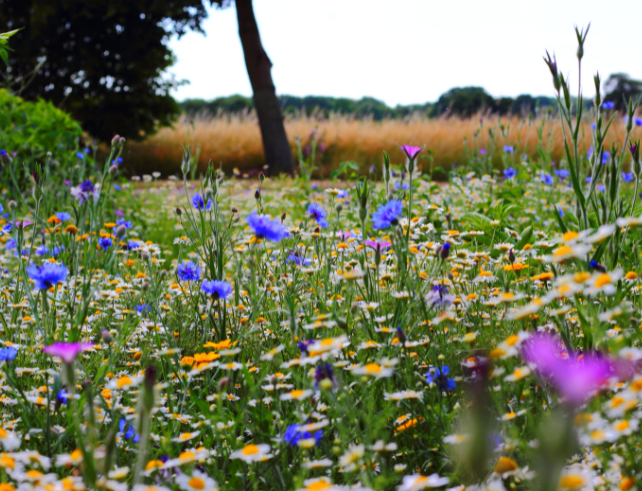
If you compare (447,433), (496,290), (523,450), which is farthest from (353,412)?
(496,290)

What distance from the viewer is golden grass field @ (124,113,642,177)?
39.9 ft

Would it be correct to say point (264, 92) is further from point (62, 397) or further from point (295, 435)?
point (295, 435)

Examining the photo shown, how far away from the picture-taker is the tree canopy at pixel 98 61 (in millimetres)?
13156

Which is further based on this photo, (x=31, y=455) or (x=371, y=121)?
(x=371, y=121)

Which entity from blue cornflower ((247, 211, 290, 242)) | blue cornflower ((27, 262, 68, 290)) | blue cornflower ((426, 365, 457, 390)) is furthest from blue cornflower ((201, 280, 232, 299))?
blue cornflower ((426, 365, 457, 390))

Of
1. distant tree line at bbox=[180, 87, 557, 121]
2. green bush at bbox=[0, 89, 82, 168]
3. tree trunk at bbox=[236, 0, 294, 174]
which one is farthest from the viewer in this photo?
distant tree line at bbox=[180, 87, 557, 121]

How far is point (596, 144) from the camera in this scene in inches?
69.9

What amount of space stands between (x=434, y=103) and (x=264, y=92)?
119 ft

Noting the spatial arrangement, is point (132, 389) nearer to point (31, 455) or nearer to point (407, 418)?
point (31, 455)

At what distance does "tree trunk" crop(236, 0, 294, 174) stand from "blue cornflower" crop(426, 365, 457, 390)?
1010 cm

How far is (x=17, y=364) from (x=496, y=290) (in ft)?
5.67

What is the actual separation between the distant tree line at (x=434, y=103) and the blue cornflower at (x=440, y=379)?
1373 cm

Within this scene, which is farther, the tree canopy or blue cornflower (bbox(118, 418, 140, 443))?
the tree canopy

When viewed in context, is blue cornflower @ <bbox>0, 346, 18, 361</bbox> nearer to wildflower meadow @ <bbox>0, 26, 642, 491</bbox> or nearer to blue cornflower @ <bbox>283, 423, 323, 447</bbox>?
wildflower meadow @ <bbox>0, 26, 642, 491</bbox>
